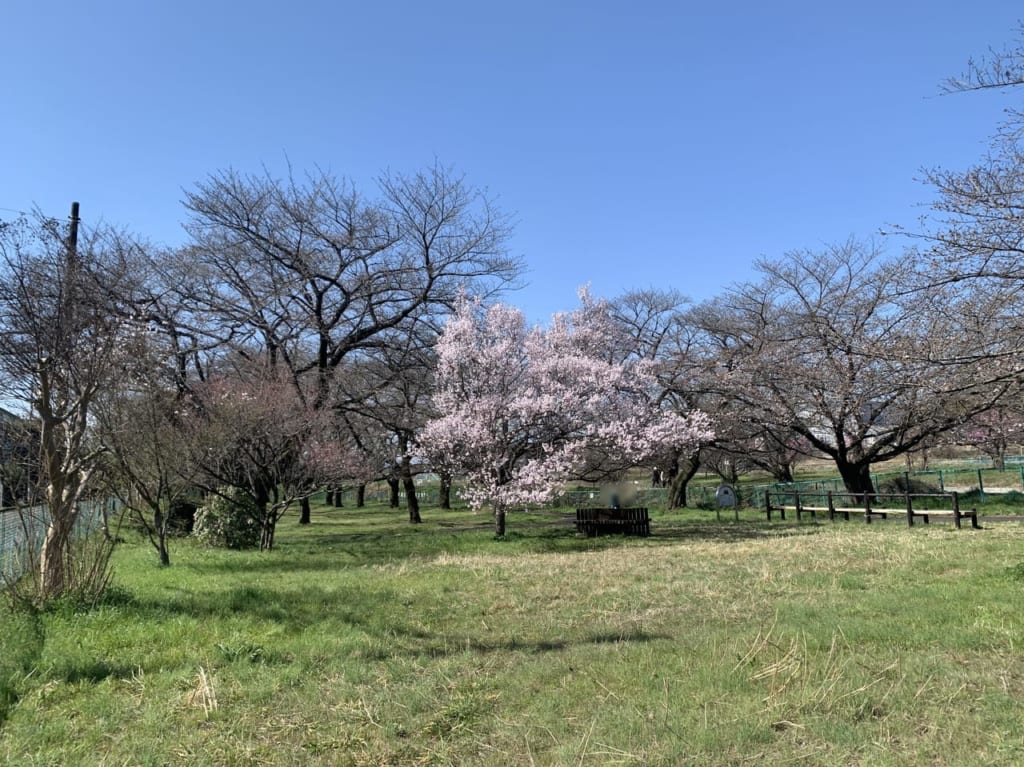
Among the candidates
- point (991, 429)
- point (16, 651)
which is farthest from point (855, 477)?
point (16, 651)

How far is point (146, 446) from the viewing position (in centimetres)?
1348

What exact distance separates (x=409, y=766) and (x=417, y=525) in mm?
22950

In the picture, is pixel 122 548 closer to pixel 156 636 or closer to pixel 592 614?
pixel 156 636

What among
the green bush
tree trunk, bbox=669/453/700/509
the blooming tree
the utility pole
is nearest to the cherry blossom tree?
tree trunk, bbox=669/453/700/509

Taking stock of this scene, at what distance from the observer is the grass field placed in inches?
143

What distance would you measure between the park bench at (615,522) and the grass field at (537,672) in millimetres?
8242

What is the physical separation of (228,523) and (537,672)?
13659 millimetres

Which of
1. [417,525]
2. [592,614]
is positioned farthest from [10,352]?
[417,525]

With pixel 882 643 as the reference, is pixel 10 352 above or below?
above

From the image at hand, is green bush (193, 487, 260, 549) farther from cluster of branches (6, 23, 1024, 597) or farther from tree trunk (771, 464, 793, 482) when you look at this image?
tree trunk (771, 464, 793, 482)

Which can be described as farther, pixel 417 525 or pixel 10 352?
pixel 417 525

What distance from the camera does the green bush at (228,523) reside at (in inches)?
650

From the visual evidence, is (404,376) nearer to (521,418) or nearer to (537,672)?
(521,418)

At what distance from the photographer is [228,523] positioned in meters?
16.6
